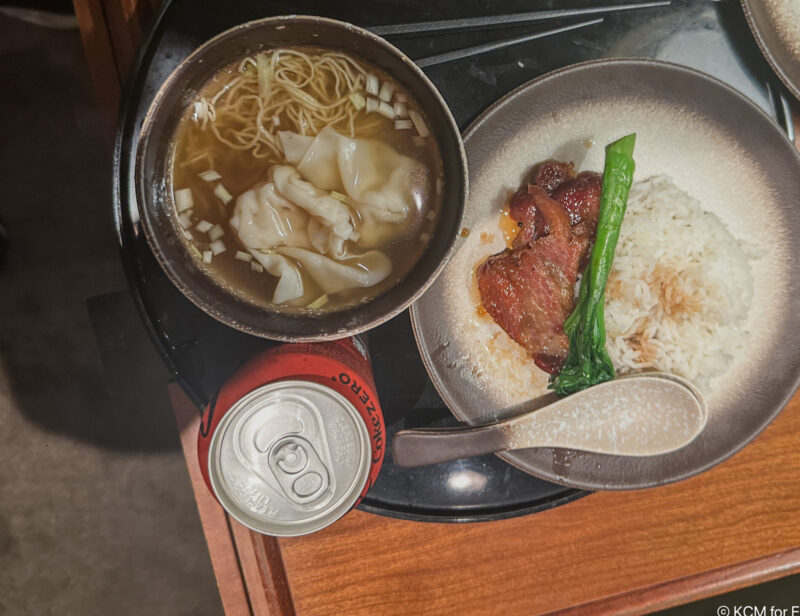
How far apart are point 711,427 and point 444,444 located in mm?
898

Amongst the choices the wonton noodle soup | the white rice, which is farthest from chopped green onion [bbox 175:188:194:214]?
the white rice

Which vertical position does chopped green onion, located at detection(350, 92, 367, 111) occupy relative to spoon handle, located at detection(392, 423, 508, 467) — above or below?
above

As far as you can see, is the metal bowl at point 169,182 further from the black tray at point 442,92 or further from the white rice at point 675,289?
the white rice at point 675,289

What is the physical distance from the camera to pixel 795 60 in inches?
70.3

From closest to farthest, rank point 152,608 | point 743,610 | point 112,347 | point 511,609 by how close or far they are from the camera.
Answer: point 511,609 < point 112,347 < point 743,610 < point 152,608

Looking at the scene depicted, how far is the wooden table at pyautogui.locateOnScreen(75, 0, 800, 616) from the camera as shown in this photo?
2.01 meters

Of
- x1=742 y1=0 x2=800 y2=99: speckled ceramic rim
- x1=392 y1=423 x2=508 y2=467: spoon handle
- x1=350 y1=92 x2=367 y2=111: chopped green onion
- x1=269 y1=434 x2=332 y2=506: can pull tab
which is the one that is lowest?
x1=392 y1=423 x2=508 y2=467: spoon handle

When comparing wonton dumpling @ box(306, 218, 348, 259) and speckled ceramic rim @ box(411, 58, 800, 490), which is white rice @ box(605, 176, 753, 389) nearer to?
speckled ceramic rim @ box(411, 58, 800, 490)

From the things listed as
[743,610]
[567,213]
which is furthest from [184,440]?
[743,610]

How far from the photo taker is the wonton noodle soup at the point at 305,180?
5.08 feet

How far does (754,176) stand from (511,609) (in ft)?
5.62

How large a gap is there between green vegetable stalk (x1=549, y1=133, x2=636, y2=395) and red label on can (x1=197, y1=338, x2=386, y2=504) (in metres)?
0.64

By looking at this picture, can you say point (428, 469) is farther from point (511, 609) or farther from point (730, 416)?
point (730, 416)

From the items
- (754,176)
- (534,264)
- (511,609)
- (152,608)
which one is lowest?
(152,608)
